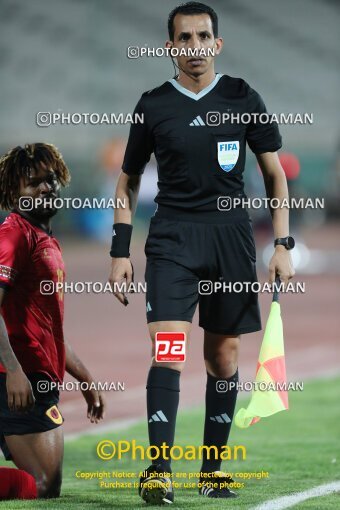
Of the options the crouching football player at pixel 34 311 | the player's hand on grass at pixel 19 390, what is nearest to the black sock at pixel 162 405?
the player's hand on grass at pixel 19 390

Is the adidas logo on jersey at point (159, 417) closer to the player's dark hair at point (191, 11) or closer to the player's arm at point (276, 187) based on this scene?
the player's arm at point (276, 187)

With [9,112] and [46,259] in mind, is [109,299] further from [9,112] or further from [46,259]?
[9,112]

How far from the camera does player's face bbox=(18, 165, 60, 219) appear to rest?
5.50m

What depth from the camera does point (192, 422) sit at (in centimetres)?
905

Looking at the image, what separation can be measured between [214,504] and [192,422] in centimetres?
410

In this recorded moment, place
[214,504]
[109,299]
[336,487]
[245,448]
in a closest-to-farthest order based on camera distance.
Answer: [214,504] < [336,487] < [245,448] < [109,299]

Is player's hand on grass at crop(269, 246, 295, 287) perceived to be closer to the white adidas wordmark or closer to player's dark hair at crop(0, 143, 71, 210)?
the white adidas wordmark

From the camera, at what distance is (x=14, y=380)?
16.5ft

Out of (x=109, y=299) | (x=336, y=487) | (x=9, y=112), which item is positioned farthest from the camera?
(x=9, y=112)

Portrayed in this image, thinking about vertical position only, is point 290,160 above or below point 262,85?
below

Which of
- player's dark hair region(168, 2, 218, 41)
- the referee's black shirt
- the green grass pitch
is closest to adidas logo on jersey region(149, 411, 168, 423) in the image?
the green grass pitch

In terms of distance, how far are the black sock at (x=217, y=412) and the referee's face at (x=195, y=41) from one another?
141 cm

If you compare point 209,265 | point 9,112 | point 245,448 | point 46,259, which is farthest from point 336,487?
point 9,112

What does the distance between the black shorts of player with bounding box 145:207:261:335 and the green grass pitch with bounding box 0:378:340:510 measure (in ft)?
2.64
